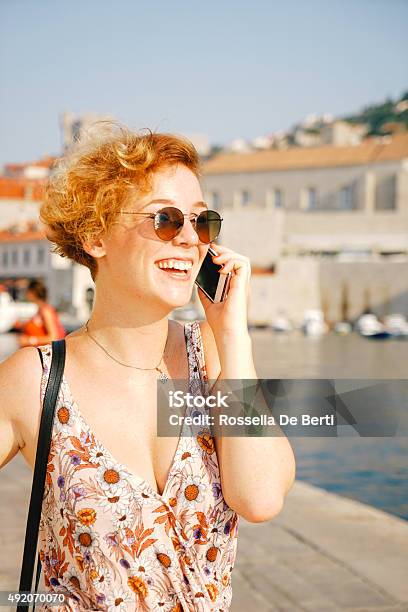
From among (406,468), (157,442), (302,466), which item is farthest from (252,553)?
(406,468)

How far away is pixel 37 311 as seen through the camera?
3887 millimetres

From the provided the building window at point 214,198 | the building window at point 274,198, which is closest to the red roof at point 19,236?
the building window at point 214,198

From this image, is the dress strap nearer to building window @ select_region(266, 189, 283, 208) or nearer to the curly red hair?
the curly red hair

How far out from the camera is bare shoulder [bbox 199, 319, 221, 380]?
1005 mm

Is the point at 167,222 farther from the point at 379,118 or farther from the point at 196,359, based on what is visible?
the point at 379,118

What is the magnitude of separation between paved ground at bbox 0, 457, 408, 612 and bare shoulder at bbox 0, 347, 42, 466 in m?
1.33

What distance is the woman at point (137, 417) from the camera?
91 centimetres

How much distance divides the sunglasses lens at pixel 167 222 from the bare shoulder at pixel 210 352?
127 millimetres

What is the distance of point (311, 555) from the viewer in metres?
2.65

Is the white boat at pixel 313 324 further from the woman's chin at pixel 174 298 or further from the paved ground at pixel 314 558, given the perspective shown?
the woman's chin at pixel 174 298

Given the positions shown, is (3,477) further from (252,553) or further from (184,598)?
(184,598)

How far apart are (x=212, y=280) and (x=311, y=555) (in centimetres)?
179

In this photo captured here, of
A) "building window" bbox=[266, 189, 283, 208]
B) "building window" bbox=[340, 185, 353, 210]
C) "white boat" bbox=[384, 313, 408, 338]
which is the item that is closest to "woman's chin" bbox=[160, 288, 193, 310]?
"white boat" bbox=[384, 313, 408, 338]

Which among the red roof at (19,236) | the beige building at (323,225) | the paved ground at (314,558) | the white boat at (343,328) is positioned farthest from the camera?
the red roof at (19,236)
